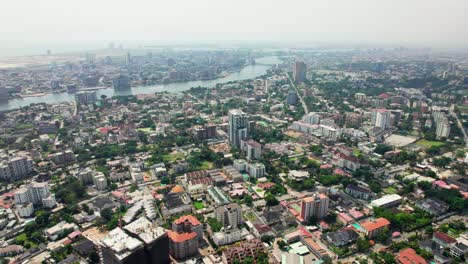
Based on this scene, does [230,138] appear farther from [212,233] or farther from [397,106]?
[397,106]

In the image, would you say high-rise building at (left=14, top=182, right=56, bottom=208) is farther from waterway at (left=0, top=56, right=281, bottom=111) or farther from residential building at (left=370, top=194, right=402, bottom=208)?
waterway at (left=0, top=56, right=281, bottom=111)

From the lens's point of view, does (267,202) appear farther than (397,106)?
No

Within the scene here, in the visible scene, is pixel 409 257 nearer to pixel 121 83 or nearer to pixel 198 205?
pixel 198 205

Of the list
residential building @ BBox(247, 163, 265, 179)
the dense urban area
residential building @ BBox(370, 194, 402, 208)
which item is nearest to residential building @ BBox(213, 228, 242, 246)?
the dense urban area

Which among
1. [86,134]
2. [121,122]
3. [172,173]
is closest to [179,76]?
[121,122]

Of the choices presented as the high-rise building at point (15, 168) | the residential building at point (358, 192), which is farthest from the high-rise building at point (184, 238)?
the high-rise building at point (15, 168)

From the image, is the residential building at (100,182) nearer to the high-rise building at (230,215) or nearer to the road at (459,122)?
the high-rise building at (230,215)

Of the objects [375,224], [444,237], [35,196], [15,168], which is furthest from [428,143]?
[15,168]
